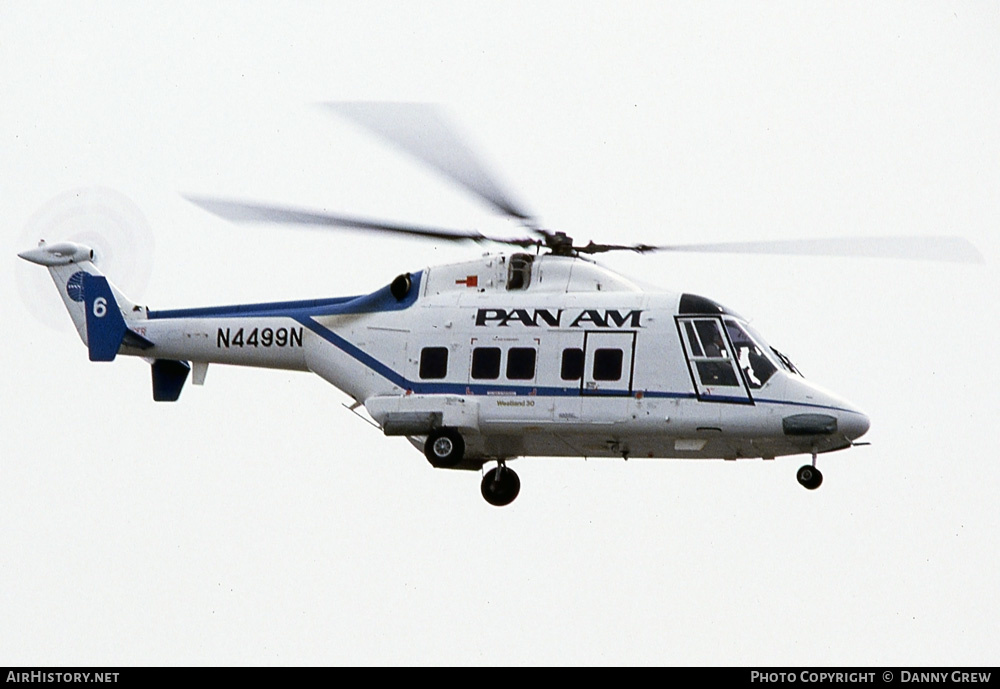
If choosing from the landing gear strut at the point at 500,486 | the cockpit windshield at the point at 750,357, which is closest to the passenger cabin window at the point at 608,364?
the cockpit windshield at the point at 750,357

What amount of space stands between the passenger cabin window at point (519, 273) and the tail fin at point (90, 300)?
524 cm

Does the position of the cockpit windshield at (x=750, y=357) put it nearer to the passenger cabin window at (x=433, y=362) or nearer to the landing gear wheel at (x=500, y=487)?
the passenger cabin window at (x=433, y=362)

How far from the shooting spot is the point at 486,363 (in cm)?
2597

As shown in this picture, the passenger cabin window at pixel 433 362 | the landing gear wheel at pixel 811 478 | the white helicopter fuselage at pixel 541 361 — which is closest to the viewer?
the landing gear wheel at pixel 811 478

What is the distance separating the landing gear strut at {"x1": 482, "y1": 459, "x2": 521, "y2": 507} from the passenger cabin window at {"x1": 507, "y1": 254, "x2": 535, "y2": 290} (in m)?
2.48

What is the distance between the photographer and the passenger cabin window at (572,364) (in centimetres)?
2559

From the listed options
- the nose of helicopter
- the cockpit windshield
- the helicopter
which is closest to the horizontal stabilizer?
the helicopter

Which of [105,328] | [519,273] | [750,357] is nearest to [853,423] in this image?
[750,357]

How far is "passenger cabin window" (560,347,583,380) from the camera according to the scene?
25.6m

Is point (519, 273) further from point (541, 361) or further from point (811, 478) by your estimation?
point (811, 478)

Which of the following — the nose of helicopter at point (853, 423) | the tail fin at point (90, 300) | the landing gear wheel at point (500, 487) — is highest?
the tail fin at point (90, 300)

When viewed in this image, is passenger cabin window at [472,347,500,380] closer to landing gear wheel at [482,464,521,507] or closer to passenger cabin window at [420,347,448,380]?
passenger cabin window at [420,347,448,380]
